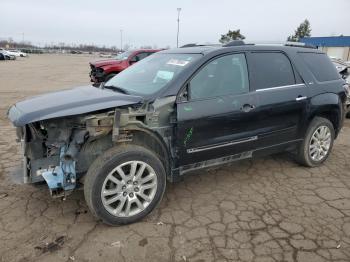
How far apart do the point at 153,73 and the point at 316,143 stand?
2.58 m

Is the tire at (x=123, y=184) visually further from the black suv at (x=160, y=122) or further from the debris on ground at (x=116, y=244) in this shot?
the debris on ground at (x=116, y=244)

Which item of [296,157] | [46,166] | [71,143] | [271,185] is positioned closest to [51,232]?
[46,166]

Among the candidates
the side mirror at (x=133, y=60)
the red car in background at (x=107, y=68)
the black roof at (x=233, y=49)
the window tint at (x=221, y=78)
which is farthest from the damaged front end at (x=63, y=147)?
the side mirror at (x=133, y=60)

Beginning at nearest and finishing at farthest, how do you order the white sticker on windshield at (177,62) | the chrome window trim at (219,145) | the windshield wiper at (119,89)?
the chrome window trim at (219,145) < the white sticker on windshield at (177,62) < the windshield wiper at (119,89)

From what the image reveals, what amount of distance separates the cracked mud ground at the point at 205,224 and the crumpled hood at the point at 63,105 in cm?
73

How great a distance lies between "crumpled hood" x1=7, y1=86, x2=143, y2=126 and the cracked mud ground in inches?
28.6

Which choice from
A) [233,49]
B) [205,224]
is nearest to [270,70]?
[233,49]

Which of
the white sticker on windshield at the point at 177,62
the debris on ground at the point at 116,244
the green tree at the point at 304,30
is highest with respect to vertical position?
the green tree at the point at 304,30

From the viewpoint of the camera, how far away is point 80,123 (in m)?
3.11

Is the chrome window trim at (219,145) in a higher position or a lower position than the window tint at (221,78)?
lower

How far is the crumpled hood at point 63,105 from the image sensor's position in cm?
284

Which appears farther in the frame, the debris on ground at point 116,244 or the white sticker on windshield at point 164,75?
the white sticker on windshield at point 164,75

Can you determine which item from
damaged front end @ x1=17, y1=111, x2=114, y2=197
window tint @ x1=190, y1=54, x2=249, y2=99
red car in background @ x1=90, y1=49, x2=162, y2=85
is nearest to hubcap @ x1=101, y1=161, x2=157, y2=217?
damaged front end @ x1=17, y1=111, x2=114, y2=197

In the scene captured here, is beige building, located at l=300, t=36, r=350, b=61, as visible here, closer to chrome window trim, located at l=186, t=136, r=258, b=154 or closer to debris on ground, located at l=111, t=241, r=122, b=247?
chrome window trim, located at l=186, t=136, r=258, b=154
